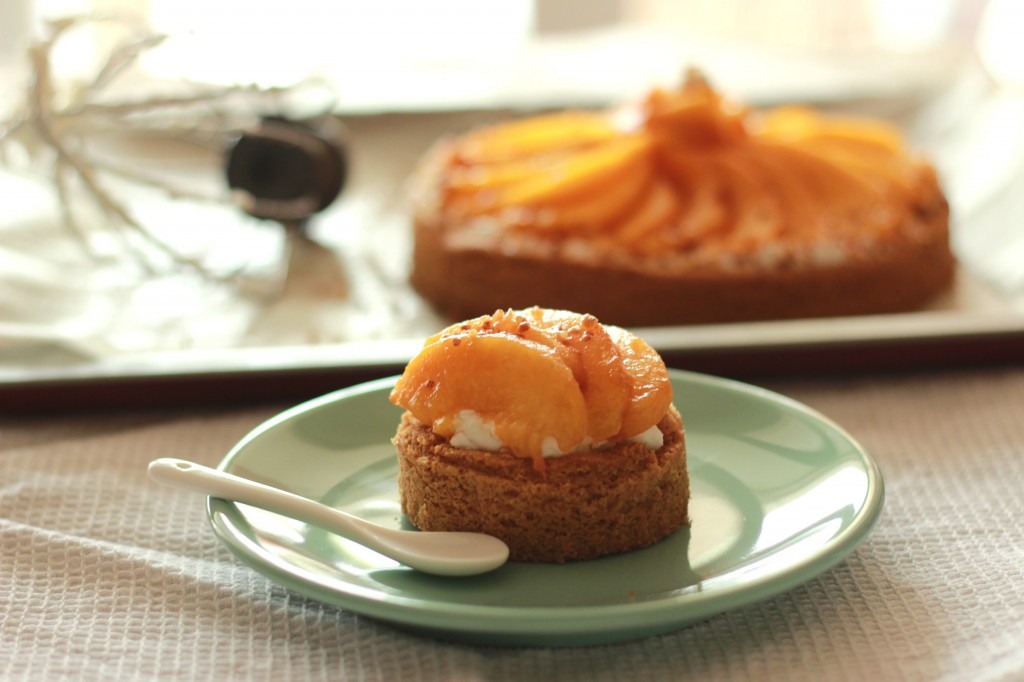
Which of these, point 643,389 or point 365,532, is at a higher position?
point 643,389

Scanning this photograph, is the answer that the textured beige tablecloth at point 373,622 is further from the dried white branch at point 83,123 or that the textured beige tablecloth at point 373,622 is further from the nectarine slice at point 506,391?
the dried white branch at point 83,123

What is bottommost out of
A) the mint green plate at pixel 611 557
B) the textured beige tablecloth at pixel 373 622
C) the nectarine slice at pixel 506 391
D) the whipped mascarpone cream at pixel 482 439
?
the textured beige tablecloth at pixel 373 622

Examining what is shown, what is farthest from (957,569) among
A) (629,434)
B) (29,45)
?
(29,45)

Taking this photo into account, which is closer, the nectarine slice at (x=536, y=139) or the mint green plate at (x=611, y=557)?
the mint green plate at (x=611, y=557)

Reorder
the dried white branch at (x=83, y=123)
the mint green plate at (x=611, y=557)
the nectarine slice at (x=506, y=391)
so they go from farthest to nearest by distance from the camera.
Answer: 1. the dried white branch at (x=83, y=123)
2. the nectarine slice at (x=506, y=391)
3. the mint green plate at (x=611, y=557)

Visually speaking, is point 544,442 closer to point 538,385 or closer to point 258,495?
point 538,385

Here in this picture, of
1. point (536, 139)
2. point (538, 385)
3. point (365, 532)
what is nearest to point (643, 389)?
point (538, 385)

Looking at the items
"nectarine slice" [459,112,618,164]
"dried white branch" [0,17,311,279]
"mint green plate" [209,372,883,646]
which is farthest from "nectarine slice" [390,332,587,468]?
"nectarine slice" [459,112,618,164]

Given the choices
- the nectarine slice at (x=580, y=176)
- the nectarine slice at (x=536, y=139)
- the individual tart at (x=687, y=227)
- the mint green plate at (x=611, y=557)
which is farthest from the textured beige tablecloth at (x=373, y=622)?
the nectarine slice at (x=536, y=139)
